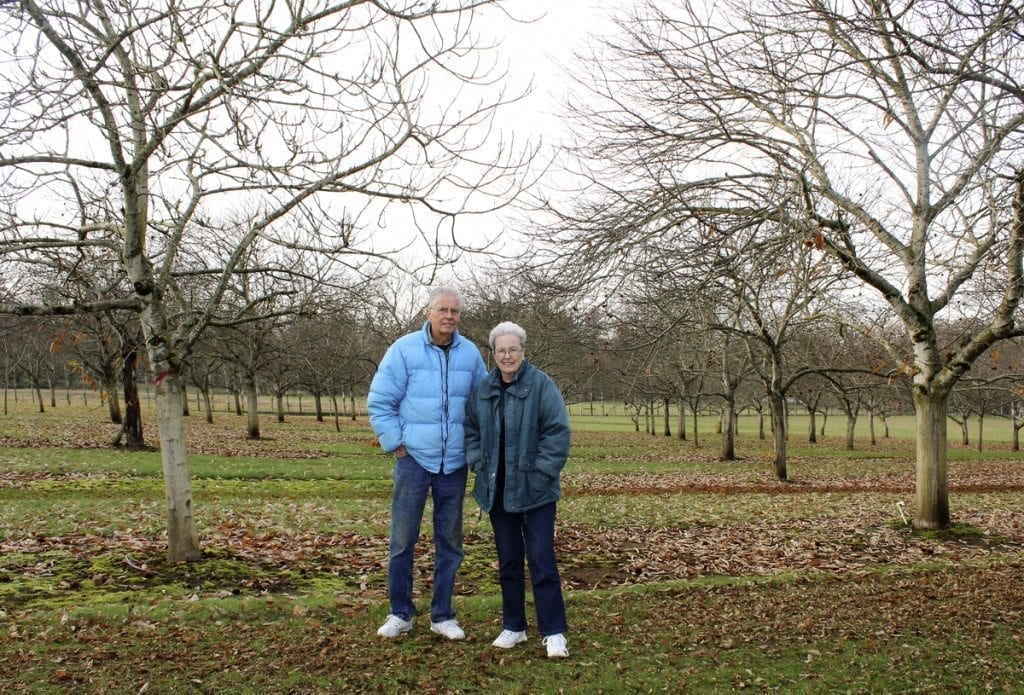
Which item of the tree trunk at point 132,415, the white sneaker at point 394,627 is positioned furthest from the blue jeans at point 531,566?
the tree trunk at point 132,415

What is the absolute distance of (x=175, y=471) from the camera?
7281 mm

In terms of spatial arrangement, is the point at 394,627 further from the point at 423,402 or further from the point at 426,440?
the point at 423,402

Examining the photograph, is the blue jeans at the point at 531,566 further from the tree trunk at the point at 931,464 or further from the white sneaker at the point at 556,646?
the tree trunk at the point at 931,464

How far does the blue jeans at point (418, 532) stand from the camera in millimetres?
5379

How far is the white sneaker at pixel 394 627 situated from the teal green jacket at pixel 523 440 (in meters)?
1.03

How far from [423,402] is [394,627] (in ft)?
5.08

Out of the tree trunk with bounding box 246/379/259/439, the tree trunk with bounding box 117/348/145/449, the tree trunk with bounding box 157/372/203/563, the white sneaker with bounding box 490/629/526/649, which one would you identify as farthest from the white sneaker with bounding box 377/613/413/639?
the tree trunk with bounding box 246/379/259/439

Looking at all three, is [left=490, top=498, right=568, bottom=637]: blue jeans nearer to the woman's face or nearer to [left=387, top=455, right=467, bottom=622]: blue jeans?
[left=387, top=455, right=467, bottom=622]: blue jeans

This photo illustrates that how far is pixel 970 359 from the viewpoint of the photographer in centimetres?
998

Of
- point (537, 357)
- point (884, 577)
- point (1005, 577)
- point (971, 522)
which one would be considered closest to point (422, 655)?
point (884, 577)

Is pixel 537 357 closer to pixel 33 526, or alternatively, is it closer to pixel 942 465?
pixel 942 465

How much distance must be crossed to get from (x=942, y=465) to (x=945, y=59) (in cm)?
611

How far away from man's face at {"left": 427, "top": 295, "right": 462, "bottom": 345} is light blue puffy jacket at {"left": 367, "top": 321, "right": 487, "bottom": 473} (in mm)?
67

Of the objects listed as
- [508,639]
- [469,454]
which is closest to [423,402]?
[469,454]
